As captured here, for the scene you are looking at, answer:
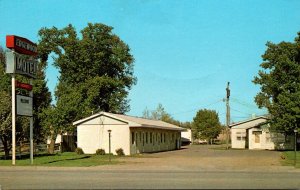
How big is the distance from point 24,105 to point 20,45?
4.05 m

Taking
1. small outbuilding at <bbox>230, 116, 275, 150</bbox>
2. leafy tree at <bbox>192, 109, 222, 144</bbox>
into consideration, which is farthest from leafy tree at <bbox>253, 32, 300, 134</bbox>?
leafy tree at <bbox>192, 109, 222, 144</bbox>

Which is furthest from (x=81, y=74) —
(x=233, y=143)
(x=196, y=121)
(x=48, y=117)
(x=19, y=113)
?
(x=196, y=121)

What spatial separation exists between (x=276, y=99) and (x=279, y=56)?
16.4ft

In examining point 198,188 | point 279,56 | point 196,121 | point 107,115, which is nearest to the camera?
point 198,188

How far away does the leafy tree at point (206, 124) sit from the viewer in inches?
3866

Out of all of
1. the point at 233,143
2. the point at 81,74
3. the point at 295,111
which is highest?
the point at 81,74

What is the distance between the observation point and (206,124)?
98.0 meters

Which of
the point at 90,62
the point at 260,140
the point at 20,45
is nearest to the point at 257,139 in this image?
the point at 260,140

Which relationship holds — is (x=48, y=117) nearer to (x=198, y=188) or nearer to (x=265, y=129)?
(x=265, y=129)

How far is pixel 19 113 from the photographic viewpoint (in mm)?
30469

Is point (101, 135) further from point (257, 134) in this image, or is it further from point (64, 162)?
point (257, 134)

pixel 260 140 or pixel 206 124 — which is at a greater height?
pixel 206 124

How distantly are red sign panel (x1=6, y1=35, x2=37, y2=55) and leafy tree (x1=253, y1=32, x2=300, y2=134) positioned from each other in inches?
1084

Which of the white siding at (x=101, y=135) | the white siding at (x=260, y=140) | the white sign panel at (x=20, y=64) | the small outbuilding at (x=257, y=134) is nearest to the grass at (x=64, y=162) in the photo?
the white sign panel at (x=20, y=64)
